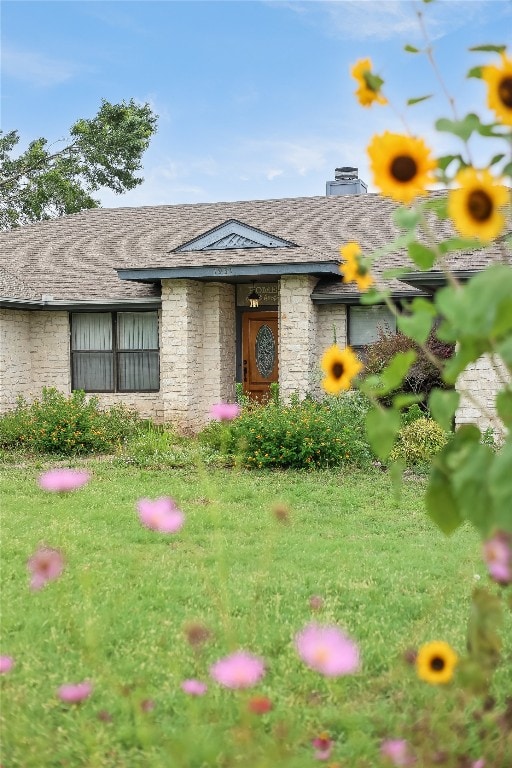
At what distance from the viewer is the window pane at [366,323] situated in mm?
17141

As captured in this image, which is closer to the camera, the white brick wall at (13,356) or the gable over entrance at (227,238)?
the white brick wall at (13,356)

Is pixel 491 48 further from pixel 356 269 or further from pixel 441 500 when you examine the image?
pixel 441 500

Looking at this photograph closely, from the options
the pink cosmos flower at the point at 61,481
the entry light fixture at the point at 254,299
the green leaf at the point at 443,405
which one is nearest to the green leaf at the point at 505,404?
the green leaf at the point at 443,405

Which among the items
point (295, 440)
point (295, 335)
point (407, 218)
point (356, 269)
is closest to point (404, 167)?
point (407, 218)

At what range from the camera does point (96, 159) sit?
95.4ft

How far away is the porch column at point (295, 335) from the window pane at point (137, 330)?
10.3 feet

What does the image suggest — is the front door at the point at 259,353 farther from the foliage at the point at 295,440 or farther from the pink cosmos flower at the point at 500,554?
the pink cosmos flower at the point at 500,554

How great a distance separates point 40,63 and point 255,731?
2568cm

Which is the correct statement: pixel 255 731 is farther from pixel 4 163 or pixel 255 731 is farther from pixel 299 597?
pixel 4 163

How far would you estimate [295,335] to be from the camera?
16.4 metres

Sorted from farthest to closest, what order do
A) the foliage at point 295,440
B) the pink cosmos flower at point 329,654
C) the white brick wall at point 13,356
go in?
the white brick wall at point 13,356, the foliage at point 295,440, the pink cosmos flower at point 329,654

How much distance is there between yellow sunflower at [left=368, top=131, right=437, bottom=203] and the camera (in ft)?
9.09

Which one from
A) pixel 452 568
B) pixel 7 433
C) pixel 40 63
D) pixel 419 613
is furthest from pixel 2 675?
pixel 40 63

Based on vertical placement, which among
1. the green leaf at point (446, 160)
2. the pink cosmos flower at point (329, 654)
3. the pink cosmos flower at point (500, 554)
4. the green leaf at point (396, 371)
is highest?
the green leaf at point (446, 160)
